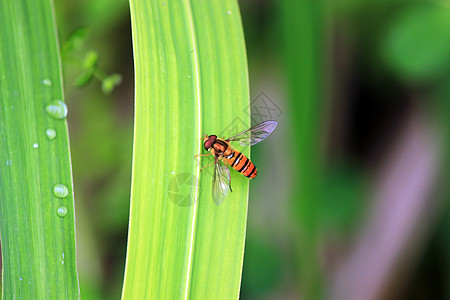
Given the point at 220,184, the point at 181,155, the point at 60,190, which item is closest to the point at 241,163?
the point at 220,184

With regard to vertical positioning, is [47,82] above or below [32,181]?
above

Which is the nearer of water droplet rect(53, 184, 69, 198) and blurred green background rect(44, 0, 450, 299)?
water droplet rect(53, 184, 69, 198)

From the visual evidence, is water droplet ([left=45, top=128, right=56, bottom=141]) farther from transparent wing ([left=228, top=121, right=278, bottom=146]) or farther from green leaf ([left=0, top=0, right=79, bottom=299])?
transparent wing ([left=228, top=121, right=278, bottom=146])

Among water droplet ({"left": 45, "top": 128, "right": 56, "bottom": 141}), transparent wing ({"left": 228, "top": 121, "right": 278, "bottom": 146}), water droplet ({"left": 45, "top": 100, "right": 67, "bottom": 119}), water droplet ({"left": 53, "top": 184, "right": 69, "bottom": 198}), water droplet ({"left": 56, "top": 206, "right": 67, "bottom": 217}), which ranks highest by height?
water droplet ({"left": 45, "top": 100, "right": 67, "bottom": 119})

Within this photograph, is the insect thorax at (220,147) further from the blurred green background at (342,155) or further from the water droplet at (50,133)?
the blurred green background at (342,155)

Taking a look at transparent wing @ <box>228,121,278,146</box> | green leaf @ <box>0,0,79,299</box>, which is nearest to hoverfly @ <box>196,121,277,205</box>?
transparent wing @ <box>228,121,278,146</box>

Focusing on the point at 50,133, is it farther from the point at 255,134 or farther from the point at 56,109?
the point at 255,134
